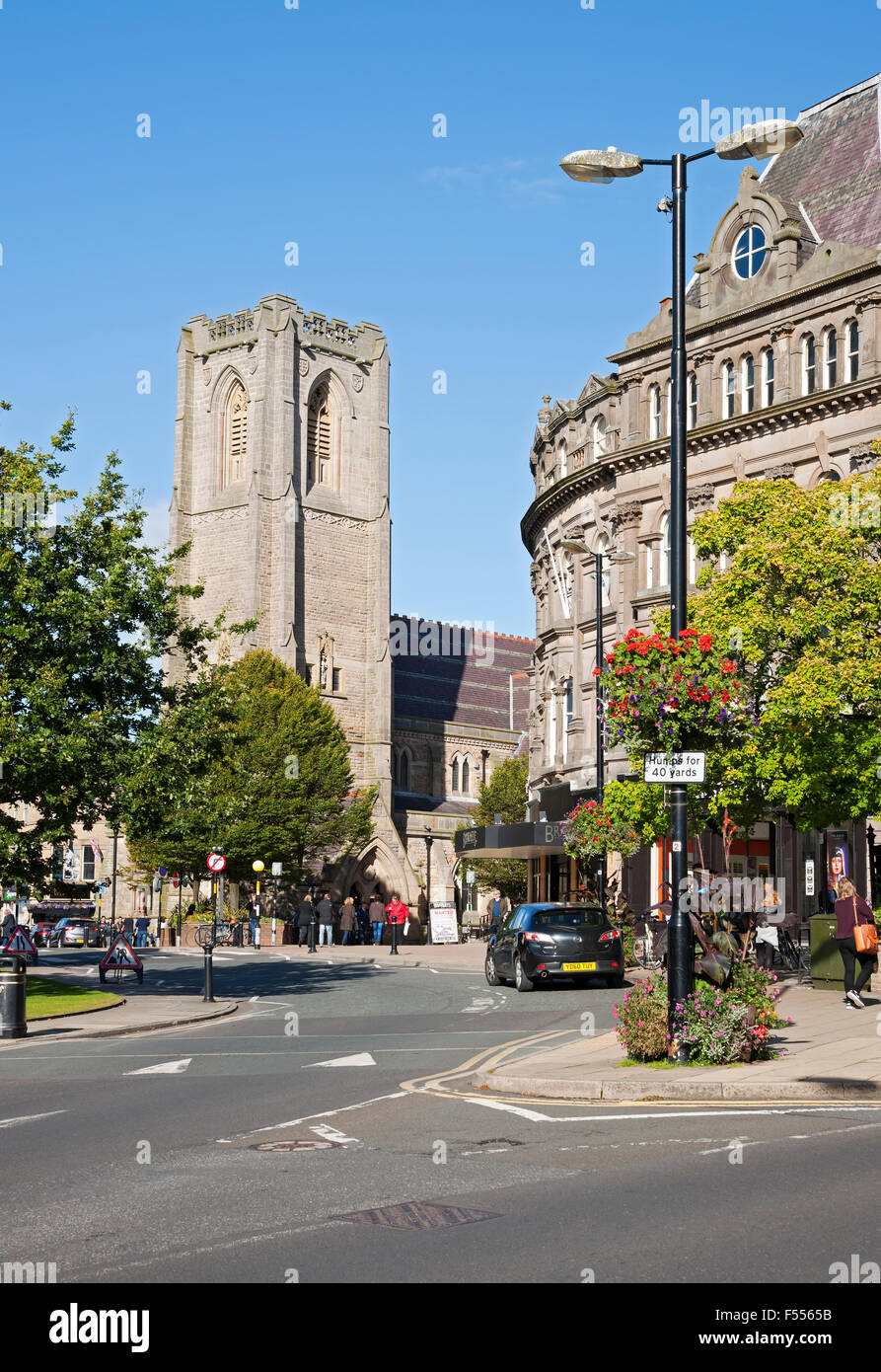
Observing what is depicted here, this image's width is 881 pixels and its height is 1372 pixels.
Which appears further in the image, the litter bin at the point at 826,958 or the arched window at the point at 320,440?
the arched window at the point at 320,440

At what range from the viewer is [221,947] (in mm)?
52906

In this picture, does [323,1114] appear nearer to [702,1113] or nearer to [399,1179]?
[702,1113]

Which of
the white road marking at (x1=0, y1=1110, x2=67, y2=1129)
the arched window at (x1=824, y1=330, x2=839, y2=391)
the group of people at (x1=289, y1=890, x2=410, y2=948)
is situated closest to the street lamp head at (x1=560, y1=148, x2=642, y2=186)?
the white road marking at (x1=0, y1=1110, x2=67, y2=1129)

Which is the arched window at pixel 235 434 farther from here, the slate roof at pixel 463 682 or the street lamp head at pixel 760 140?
the street lamp head at pixel 760 140

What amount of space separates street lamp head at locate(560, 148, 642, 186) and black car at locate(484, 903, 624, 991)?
14308 mm

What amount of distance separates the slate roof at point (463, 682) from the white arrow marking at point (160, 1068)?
82.3m

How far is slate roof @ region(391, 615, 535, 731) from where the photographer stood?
101875mm

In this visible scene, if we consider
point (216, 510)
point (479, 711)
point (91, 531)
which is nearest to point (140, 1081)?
point (91, 531)

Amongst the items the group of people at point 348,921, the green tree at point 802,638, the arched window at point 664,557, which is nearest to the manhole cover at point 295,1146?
the green tree at point 802,638

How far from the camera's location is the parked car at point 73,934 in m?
56.9

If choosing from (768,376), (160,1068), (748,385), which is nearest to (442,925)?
(748,385)

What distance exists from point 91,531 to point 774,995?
16.7 metres

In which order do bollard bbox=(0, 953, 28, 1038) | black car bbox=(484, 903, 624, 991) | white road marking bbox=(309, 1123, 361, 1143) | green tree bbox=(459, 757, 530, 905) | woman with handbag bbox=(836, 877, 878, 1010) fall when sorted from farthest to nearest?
green tree bbox=(459, 757, 530, 905)
black car bbox=(484, 903, 624, 991)
bollard bbox=(0, 953, 28, 1038)
woman with handbag bbox=(836, 877, 878, 1010)
white road marking bbox=(309, 1123, 361, 1143)

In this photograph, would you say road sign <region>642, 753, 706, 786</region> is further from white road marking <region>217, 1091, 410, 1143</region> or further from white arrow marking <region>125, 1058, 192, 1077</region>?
white arrow marking <region>125, 1058, 192, 1077</region>
